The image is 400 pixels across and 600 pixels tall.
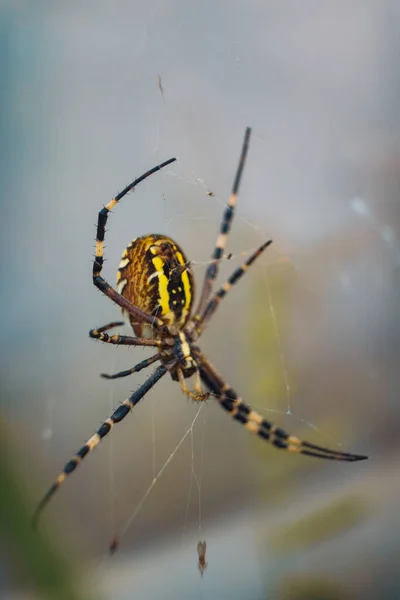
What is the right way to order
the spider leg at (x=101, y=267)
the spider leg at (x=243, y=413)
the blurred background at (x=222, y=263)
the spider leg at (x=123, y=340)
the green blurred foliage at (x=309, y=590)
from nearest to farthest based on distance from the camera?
1. the spider leg at (x=101, y=267)
2. the spider leg at (x=123, y=340)
3. the spider leg at (x=243, y=413)
4. the green blurred foliage at (x=309, y=590)
5. the blurred background at (x=222, y=263)

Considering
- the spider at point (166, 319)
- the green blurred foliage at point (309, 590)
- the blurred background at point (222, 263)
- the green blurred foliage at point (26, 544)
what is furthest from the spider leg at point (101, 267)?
the green blurred foliage at point (309, 590)

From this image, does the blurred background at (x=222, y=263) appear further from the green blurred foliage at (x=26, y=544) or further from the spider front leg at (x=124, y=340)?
the green blurred foliage at (x=26, y=544)

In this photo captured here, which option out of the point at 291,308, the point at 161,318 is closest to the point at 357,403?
the point at 291,308

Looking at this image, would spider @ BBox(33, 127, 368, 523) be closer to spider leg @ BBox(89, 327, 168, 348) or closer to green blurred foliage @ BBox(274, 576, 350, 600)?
spider leg @ BBox(89, 327, 168, 348)

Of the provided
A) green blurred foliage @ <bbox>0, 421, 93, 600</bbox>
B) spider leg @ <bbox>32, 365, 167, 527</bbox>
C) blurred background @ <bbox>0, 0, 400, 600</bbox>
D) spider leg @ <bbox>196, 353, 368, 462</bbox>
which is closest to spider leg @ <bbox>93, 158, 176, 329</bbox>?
spider leg @ <bbox>32, 365, 167, 527</bbox>

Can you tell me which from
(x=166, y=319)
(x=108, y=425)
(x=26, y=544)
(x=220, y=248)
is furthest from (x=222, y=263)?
(x=26, y=544)

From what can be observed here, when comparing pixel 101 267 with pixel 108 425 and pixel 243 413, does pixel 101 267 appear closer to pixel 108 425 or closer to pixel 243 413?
pixel 108 425

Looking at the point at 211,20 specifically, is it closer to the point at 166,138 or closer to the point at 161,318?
the point at 166,138
